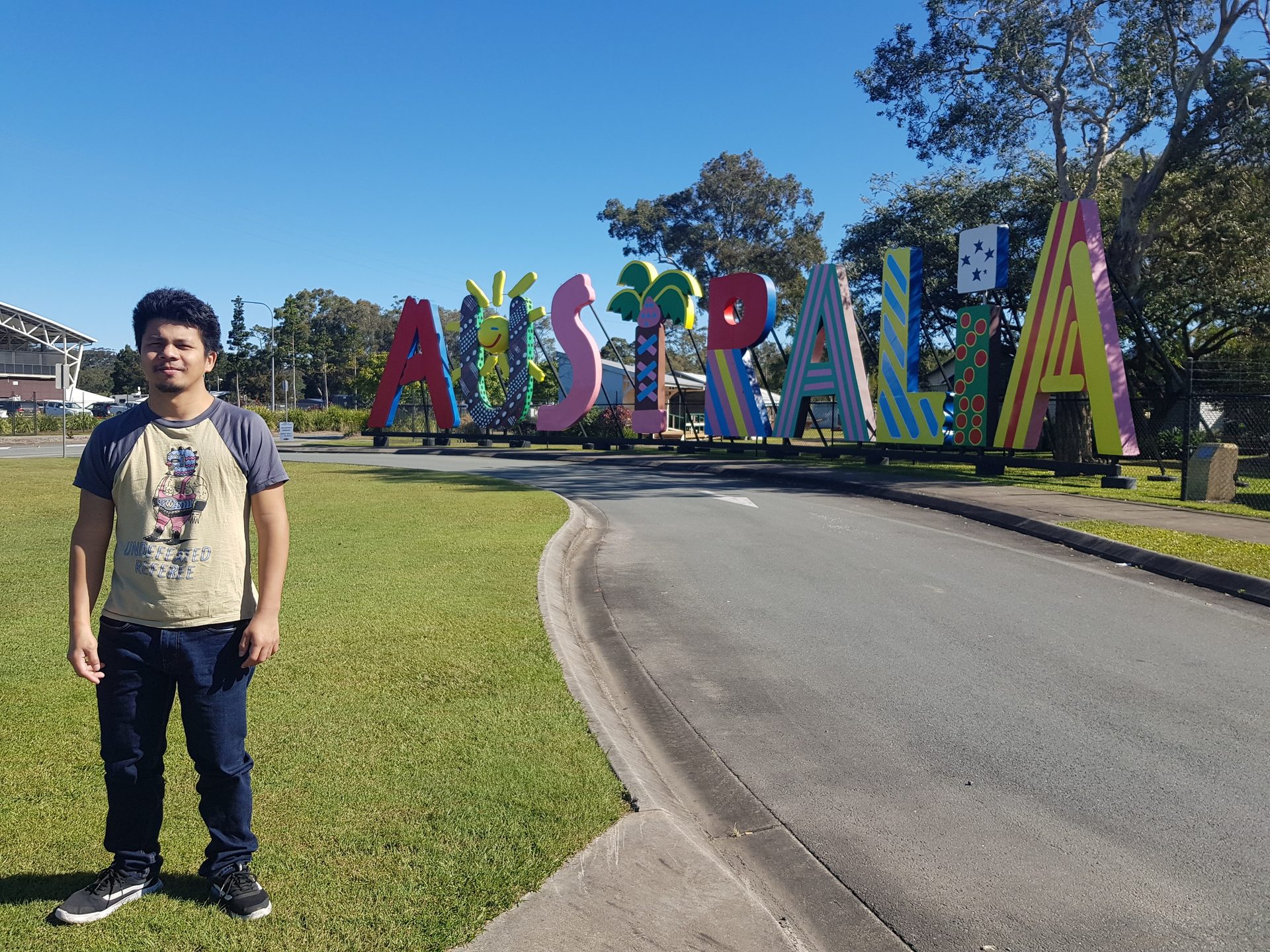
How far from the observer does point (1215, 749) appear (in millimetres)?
4973

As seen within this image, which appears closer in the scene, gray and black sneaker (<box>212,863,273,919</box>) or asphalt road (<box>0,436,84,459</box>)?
gray and black sneaker (<box>212,863,273,919</box>)

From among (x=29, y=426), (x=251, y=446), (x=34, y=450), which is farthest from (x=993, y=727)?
(x=29, y=426)

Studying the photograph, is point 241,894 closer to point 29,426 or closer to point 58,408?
point 29,426

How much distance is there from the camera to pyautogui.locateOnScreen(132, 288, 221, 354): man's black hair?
319 centimetres

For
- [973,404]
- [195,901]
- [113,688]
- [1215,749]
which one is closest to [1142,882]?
[1215,749]

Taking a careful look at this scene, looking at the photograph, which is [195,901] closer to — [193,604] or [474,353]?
[193,604]

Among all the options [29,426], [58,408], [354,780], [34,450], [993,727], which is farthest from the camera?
[58,408]

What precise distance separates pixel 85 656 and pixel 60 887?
801 mm

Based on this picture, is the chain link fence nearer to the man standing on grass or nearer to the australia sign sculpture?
the australia sign sculpture

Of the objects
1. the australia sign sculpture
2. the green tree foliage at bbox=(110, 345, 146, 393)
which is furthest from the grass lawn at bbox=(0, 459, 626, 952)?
the green tree foliage at bbox=(110, 345, 146, 393)

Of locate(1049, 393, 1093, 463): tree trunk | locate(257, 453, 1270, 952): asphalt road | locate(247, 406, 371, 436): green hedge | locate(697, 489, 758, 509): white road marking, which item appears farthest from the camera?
locate(247, 406, 371, 436): green hedge

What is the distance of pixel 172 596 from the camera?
3.11 m

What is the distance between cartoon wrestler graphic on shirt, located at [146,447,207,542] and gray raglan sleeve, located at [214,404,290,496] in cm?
12

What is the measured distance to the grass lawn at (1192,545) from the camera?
9773mm
